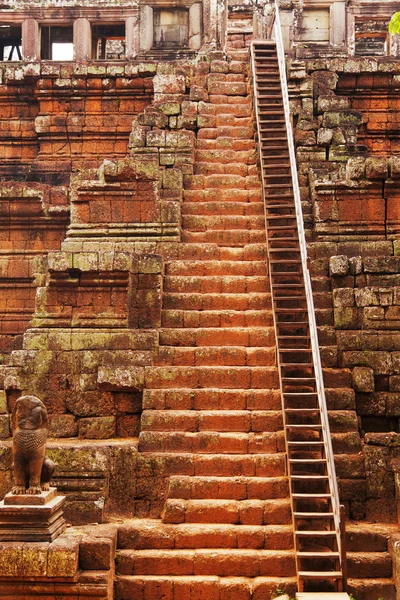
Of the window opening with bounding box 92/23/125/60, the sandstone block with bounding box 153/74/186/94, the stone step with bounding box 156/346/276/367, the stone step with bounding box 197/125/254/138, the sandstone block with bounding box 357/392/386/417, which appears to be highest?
the window opening with bounding box 92/23/125/60

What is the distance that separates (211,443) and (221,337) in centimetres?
132

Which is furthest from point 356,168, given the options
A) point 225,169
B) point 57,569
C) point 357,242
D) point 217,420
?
point 57,569

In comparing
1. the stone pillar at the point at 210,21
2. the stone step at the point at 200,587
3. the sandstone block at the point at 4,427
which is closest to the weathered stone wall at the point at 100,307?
the sandstone block at the point at 4,427

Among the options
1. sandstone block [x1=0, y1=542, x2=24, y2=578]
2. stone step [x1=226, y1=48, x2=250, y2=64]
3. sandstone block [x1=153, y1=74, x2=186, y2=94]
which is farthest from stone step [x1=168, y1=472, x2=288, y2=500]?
stone step [x1=226, y1=48, x2=250, y2=64]

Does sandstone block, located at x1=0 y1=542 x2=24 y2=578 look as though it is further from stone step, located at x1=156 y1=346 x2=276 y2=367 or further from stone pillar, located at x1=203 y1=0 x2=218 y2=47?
stone pillar, located at x1=203 y1=0 x2=218 y2=47

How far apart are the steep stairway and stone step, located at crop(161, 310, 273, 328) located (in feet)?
0.03

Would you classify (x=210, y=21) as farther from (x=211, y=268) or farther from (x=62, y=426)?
(x=62, y=426)

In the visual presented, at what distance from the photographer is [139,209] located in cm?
965

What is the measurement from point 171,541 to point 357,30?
15.2 meters

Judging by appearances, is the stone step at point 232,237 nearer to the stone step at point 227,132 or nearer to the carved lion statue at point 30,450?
the stone step at point 227,132

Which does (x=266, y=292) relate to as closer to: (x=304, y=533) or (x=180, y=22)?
(x=304, y=533)

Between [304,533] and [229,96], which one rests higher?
[229,96]

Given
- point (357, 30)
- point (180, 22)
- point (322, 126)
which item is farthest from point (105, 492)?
point (357, 30)

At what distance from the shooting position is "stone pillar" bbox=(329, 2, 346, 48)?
17625mm
